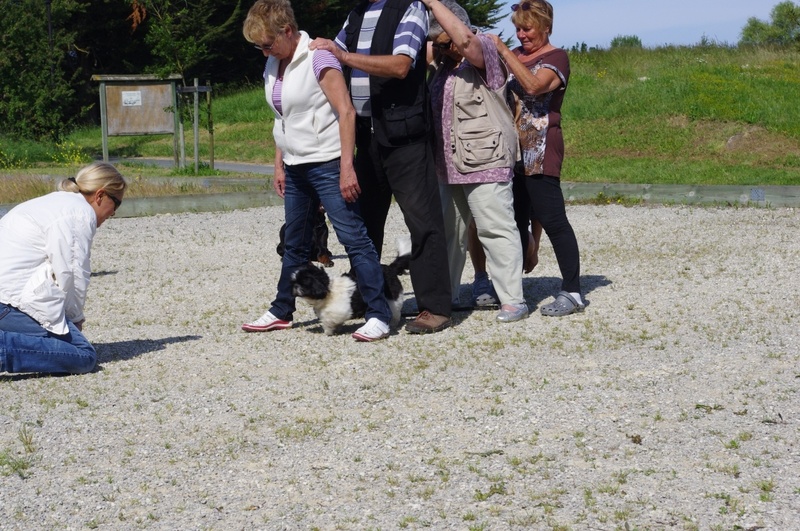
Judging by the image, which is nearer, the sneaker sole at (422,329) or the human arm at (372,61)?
the human arm at (372,61)

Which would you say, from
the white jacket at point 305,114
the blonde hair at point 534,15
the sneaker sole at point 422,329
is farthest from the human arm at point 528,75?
the sneaker sole at point 422,329

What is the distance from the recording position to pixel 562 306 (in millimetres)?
7312

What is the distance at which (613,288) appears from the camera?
838 cm

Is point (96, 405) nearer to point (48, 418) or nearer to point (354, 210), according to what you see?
point (48, 418)

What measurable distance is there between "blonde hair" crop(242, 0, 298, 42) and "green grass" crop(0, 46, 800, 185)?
1222 cm

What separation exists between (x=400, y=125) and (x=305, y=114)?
574 millimetres

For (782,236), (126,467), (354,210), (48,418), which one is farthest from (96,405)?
(782,236)

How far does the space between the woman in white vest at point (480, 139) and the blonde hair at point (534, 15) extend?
460 millimetres

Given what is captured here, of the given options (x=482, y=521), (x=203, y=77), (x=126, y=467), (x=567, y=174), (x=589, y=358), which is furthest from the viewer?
(x=203, y=77)

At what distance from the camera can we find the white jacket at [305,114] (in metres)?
6.27

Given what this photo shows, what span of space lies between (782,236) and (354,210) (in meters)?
6.12

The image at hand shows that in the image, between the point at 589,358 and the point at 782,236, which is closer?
the point at 589,358

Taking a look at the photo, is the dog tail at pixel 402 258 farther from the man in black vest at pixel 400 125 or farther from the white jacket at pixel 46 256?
the white jacket at pixel 46 256

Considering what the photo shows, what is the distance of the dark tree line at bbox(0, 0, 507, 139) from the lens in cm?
2836
